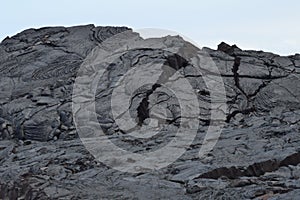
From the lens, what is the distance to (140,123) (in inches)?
233

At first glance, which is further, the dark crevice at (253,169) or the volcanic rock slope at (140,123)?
the dark crevice at (253,169)

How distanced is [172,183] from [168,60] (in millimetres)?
3405

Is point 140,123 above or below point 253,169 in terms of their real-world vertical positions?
above

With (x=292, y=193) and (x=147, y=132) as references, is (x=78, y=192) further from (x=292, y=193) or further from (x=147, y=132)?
(x=147, y=132)

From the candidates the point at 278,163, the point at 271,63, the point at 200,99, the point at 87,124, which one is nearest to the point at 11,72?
the point at 87,124

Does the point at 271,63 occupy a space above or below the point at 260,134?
above

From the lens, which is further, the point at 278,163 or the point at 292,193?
the point at 278,163

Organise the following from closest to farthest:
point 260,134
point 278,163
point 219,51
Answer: point 278,163 → point 260,134 → point 219,51

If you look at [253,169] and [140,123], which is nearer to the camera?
[253,169]

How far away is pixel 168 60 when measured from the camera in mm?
7129

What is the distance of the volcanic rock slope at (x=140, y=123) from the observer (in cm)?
387

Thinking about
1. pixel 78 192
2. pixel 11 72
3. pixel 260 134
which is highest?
pixel 11 72

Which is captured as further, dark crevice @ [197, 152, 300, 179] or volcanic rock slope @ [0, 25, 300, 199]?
dark crevice @ [197, 152, 300, 179]

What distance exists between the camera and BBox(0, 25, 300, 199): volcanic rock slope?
12.7ft
